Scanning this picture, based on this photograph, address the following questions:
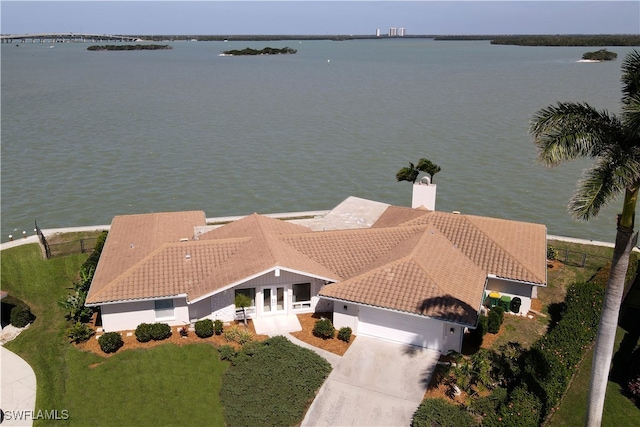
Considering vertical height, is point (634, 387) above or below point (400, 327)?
below

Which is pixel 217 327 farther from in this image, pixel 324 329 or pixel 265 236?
pixel 265 236

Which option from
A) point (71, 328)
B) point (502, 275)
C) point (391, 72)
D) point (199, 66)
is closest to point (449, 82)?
point (391, 72)

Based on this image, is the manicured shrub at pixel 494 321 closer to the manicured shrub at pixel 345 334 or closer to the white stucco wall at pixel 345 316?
the white stucco wall at pixel 345 316

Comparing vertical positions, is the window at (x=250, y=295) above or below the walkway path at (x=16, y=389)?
above

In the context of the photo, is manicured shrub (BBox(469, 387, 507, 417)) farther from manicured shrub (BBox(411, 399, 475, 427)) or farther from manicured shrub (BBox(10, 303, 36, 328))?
manicured shrub (BBox(10, 303, 36, 328))

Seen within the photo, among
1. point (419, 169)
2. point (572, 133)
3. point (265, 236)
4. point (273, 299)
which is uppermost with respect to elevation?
point (572, 133)

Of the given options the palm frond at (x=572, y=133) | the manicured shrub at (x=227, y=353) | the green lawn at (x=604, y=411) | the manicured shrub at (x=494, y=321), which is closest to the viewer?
the palm frond at (x=572, y=133)

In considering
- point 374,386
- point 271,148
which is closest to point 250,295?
point 374,386

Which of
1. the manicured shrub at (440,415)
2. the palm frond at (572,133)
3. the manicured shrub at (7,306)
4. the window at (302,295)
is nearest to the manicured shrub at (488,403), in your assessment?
the manicured shrub at (440,415)

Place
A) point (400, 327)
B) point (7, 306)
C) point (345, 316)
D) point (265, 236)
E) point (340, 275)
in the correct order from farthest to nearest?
point (265, 236) < point (7, 306) < point (340, 275) < point (345, 316) < point (400, 327)
